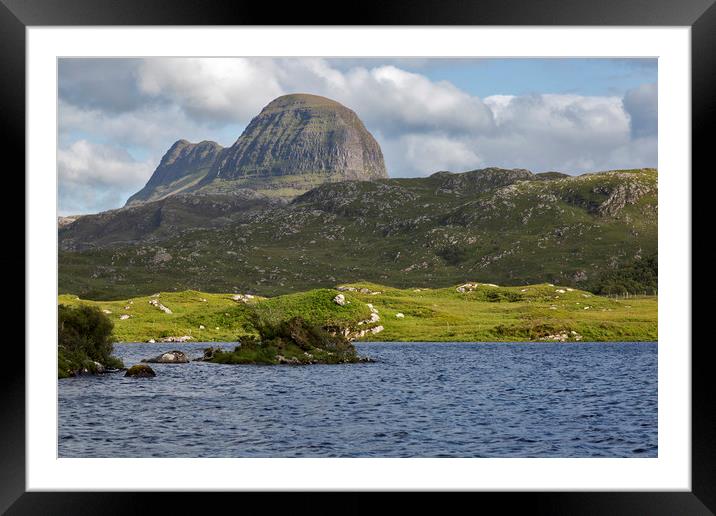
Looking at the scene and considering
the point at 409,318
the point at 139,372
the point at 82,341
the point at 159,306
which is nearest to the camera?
the point at 82,341

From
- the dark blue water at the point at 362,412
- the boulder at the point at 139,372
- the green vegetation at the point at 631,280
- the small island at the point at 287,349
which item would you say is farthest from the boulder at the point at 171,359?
the green vegetation at the point at 631,280

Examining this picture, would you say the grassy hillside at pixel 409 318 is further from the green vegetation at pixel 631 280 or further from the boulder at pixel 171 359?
the green vegetation at pixel 631 280

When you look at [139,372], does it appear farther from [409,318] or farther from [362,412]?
[409,318]

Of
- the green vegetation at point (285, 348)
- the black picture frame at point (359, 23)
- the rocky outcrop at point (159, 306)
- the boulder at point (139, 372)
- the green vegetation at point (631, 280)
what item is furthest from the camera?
the green vegetation at point (631, 280)

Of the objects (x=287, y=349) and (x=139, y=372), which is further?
(x=287, y=349)

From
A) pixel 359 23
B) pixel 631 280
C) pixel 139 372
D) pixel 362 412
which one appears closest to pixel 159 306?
pixel 139 372

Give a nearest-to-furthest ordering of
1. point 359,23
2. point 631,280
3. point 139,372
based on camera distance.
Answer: point 359,23 < point 139,372 < point 631,280
